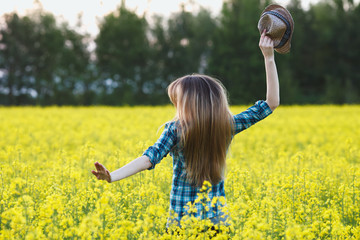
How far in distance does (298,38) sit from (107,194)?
4619 centimetres

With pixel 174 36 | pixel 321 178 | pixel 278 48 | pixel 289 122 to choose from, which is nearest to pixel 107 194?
pixel 278 48

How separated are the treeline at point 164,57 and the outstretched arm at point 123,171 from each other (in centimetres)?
3539

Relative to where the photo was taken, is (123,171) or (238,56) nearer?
(123,171)

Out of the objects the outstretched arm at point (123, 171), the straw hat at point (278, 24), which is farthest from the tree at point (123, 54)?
the outstretched arm at point (123, 171)

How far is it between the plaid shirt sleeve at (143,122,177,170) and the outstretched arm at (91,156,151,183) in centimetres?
6

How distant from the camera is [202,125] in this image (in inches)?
109

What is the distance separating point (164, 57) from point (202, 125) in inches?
1608

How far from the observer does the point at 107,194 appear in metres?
2.56

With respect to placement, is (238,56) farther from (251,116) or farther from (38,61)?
(251,116)

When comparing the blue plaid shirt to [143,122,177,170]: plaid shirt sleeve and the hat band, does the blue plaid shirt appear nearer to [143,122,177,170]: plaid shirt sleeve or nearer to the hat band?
[143,122,177,170]: plaid shirt sleeve

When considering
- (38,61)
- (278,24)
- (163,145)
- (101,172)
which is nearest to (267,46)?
(278,24)

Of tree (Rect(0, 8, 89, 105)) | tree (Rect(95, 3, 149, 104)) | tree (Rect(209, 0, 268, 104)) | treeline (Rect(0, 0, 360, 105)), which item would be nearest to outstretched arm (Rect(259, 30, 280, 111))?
treeline (Rect(0, 0, 360, 105))

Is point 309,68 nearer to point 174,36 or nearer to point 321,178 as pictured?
point 174,36

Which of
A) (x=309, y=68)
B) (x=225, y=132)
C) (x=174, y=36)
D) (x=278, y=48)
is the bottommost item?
(x=225, y=132)
